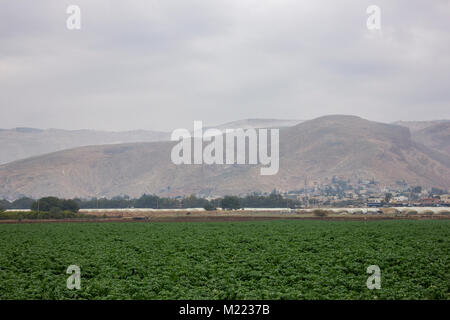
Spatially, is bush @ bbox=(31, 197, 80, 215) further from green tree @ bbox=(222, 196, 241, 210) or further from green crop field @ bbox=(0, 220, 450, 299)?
green crop field @ bbox=(0, 220, 450, 299)

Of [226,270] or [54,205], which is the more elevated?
[54,205]

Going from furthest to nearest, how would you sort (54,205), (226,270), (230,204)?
(230,204) → (54,205) → (226,270)

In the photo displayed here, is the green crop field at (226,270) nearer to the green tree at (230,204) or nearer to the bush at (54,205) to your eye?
the bush at (54,205)

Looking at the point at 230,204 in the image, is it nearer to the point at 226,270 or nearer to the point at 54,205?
the point at 54,205

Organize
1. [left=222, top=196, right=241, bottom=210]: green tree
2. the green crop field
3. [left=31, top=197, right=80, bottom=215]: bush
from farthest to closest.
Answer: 1. [left=222, top=196, right=241, bottom=210]: green tree
2. [left=31, top=197, right=80, bottom=215]: bush
3. the green crop field

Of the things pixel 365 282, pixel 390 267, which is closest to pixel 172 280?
pixel 365 282

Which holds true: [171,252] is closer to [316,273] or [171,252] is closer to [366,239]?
[316,273]

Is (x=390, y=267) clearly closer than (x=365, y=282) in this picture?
No

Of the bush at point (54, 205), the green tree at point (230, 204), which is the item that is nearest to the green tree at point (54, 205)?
the bush at point (54, 205)

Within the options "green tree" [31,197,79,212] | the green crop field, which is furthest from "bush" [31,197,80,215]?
the green crop field

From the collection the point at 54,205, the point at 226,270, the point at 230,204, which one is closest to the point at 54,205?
the point at 54,205
